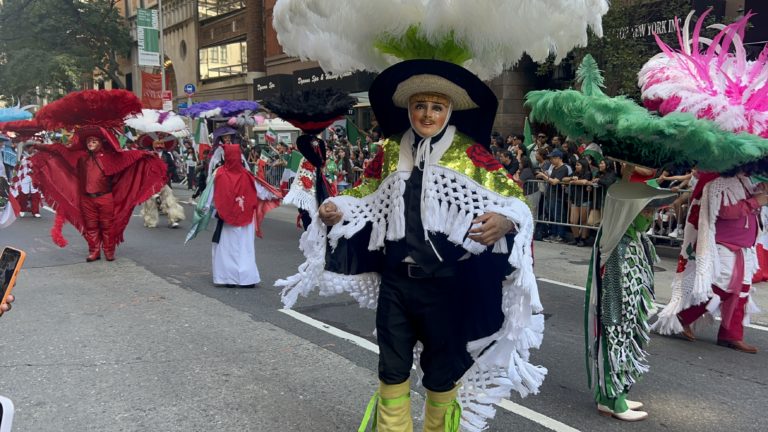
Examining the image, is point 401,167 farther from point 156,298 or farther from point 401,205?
point 156,298

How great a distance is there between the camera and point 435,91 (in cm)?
277

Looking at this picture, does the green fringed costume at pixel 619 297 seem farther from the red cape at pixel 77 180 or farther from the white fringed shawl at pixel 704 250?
the red cape at pixel 77 180

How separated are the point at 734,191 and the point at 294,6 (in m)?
3.87

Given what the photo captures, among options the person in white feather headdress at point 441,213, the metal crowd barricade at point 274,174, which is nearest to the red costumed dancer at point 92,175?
the person in white feather headdress at point 441,213

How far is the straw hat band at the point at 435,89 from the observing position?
2748 mm

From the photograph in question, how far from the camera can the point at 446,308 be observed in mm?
2885

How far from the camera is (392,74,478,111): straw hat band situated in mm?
2748

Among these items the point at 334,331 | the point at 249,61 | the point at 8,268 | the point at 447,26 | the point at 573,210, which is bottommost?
the point at 334,331

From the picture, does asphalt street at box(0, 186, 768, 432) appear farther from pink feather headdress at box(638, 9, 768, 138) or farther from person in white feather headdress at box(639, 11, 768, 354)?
pink feather headdress at box(638, 9, 768, 138)

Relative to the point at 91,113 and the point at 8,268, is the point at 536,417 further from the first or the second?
the point at 91,113

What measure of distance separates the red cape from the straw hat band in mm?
7285

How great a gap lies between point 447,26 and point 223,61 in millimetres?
34890

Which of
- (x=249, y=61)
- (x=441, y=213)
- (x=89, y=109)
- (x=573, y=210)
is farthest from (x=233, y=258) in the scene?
(x=249, y=61)

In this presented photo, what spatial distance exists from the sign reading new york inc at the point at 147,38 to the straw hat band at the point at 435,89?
26.4 meters
